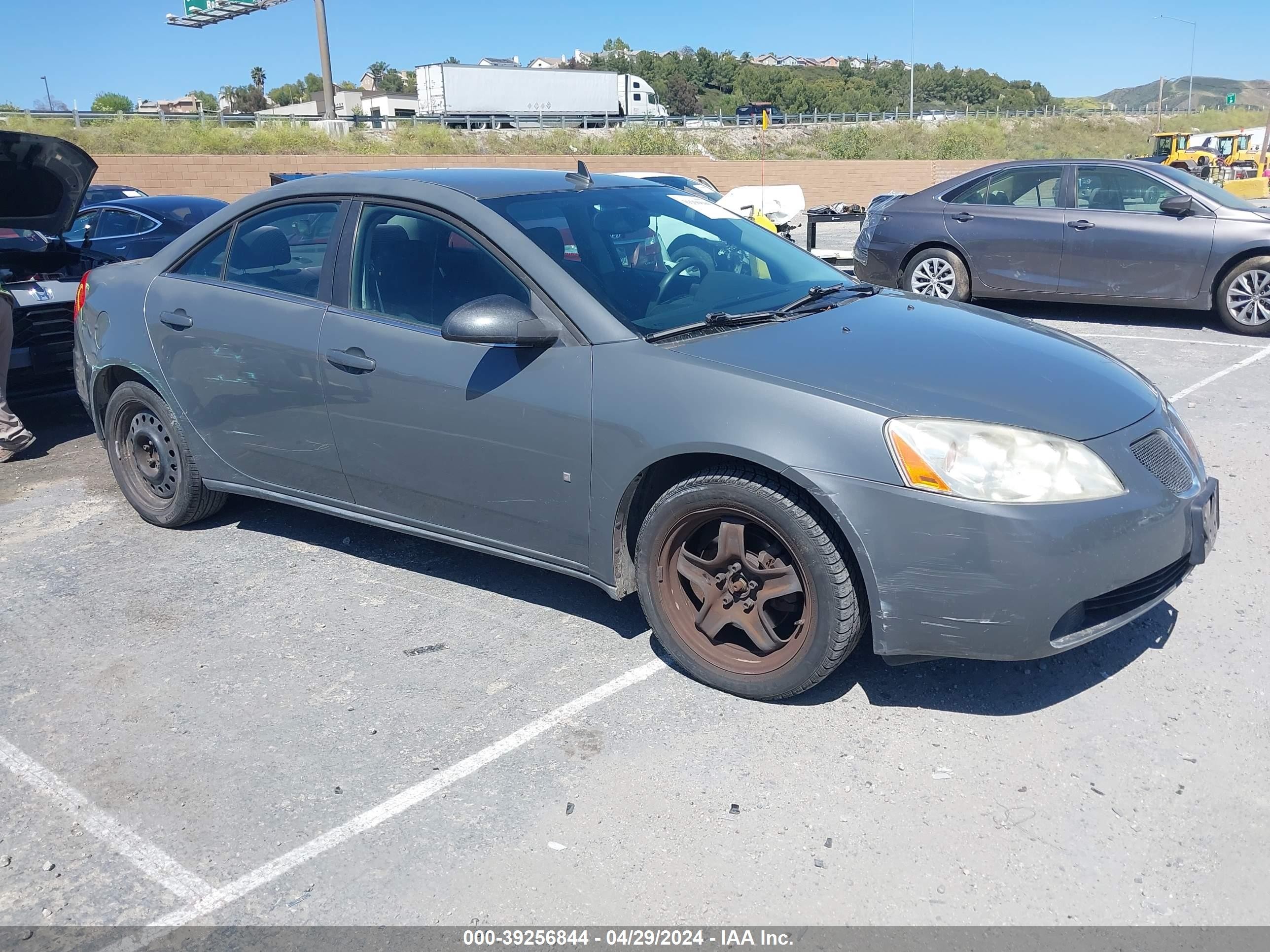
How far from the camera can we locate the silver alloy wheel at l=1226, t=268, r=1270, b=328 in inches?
354

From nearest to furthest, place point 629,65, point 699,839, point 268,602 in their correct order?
point 699,839
point 268,602
point 629,65

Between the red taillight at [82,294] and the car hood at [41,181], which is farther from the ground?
the car hood at [41,181]

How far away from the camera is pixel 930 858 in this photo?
104 inches

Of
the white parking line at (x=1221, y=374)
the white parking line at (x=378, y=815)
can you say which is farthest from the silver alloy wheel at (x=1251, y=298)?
the white parking line at (x=378, y=815)

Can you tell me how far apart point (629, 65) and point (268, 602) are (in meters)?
103

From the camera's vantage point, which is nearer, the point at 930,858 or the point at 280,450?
the point at 930,858

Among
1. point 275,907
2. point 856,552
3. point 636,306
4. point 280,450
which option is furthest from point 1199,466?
point 280,450

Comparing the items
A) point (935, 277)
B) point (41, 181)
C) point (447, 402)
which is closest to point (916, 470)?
point (447, 402)

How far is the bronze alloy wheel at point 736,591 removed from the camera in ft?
10.7

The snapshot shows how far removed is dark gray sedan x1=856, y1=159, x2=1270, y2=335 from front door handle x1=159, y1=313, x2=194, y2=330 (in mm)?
6240

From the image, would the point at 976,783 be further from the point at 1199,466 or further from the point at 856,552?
the point at 1199,466

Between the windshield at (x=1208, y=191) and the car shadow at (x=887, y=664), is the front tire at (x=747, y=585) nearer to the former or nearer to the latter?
the car shadow at (x=887, y=664)

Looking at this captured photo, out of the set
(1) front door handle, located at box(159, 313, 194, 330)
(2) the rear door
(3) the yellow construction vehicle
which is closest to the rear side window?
(1) front door handle, located at box(159, 313, 194, 330)

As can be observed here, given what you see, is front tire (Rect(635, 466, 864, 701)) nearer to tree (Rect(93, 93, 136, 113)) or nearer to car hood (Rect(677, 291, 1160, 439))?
car hood (Rect(677, 291, 1160, 439))
